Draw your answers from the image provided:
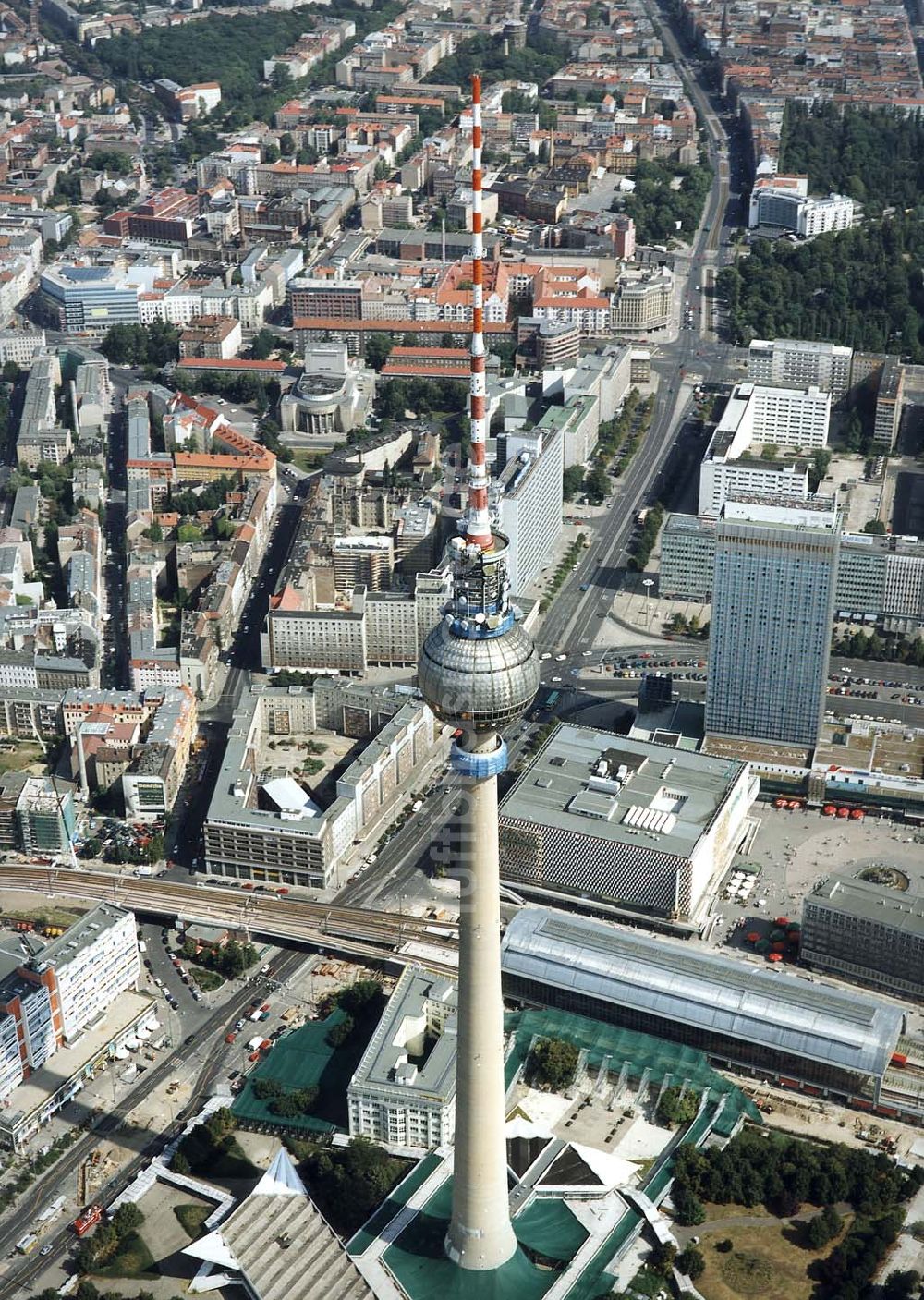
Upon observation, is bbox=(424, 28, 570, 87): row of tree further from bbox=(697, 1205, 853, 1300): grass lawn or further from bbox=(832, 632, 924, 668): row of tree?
bbox=(697, 1205, 853, 1300): grass lawn

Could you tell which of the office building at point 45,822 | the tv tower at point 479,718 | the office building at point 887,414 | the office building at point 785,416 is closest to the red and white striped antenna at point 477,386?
the tv tower at point 479,718

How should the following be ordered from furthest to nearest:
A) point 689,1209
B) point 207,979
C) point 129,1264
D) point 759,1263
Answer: point 207,979 < point 689,1209 < point 759,1263 < point 129,1264

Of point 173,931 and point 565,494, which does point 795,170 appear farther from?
point 173,931

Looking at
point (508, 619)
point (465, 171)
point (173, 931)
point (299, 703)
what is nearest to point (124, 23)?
point (465, 171)

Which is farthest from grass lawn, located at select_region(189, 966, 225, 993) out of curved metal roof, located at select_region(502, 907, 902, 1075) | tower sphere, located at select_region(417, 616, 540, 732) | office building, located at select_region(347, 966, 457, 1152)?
tower sphere, located at select_region(417, 616, 540, 732)

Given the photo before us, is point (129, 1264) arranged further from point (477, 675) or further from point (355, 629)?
point (355, 629)

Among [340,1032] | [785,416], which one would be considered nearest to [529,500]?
[785,416]

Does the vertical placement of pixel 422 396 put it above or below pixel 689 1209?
above
